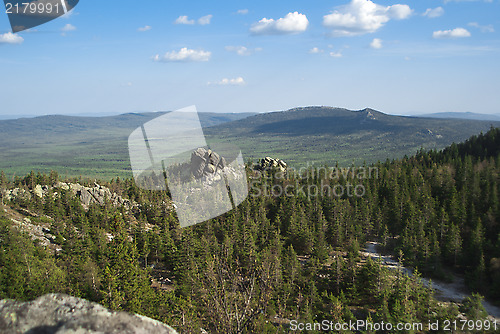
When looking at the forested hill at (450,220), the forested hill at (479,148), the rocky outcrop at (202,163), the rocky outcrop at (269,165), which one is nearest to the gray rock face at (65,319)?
the forested hill at (450,220)

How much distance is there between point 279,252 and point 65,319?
4091cm

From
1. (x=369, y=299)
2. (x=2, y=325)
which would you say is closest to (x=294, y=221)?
(x=369, y=299)

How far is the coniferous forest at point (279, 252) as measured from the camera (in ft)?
77.3

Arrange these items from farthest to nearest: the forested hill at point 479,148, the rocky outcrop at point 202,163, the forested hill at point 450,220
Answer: the rocky outcrop at point 202,163 → the forested hill at point 479,148 → the forested hill at point 450,220

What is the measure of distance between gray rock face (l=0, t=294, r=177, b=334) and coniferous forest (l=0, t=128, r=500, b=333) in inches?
205

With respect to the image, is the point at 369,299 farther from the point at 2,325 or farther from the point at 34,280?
the point at 2,325

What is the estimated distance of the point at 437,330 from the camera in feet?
87.6

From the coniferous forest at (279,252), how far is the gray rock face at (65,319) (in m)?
5.20

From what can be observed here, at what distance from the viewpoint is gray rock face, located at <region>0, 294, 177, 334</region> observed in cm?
477

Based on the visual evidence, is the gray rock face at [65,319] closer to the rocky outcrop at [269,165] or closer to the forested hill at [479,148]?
the rocky outcrop at [269,165]

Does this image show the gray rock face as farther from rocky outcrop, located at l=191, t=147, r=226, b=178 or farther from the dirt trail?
rocky outcrop, located at l=191, t=147, r=226, b=178

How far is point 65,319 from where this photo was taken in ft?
16.4

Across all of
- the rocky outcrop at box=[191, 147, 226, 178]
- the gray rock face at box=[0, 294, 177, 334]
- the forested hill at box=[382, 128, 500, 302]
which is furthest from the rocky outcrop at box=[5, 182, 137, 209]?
the gray rock face at box=[0, 294, 177, 334]

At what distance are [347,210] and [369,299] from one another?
26798 mm
